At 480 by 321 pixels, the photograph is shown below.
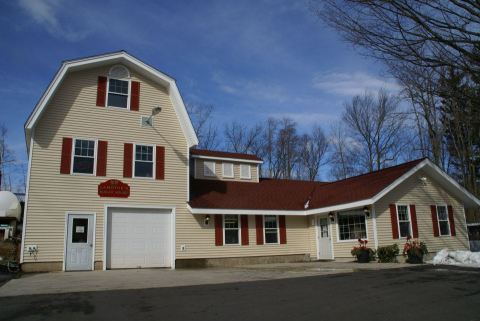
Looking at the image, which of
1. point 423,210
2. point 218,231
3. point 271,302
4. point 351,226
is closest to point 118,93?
point 218,231

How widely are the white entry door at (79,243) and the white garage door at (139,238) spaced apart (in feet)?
2.26

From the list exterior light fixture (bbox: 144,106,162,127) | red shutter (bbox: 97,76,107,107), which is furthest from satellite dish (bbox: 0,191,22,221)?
exterior light fixture (bbox: 144,106,162,127)

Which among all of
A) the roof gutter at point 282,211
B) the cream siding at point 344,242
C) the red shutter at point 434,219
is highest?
the roof gutter at point 282,211

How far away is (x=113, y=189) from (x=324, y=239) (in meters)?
9.72

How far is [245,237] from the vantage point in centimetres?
1852

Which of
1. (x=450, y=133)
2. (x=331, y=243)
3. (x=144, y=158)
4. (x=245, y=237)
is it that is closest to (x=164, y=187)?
(x=144, y=158)

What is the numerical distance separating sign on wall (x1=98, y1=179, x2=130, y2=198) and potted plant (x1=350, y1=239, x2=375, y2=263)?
9.30 metres

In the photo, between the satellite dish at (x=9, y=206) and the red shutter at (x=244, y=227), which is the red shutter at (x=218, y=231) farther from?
the satellite dish at (x=9, y=206)

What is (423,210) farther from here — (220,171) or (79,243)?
(79,243)

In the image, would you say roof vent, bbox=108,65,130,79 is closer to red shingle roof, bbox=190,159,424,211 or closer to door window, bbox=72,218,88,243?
red shingle roof, bbox=190,159,424,211

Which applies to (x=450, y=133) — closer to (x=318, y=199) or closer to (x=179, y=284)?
(x=318, y=199)

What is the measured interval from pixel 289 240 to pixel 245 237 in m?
2.39

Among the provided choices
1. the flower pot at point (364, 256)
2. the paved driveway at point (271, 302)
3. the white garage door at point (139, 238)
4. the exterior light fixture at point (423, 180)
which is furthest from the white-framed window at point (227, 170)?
the paved driveway at point (271, 302)

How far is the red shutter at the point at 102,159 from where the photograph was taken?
16.0m
